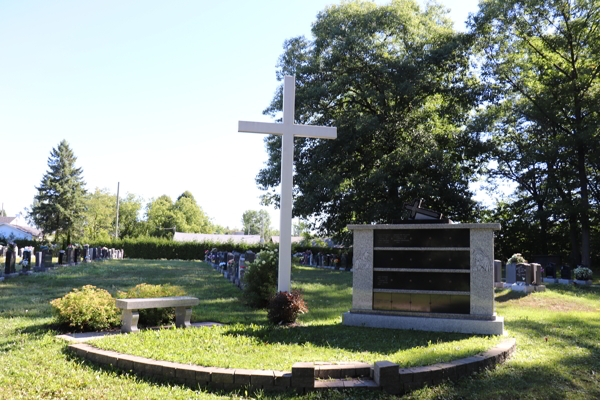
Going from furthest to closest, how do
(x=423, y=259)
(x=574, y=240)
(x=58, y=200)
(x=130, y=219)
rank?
(x=130, y=219) → (x=58, y=200) → (x=574, y=240) → (x=423, y=259)

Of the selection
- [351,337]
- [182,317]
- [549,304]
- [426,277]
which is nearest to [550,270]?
[549,304]

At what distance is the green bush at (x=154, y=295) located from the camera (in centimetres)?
746

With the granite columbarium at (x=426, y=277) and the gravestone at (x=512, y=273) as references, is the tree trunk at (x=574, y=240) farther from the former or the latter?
the granite columbarium at (x=426, y=277)

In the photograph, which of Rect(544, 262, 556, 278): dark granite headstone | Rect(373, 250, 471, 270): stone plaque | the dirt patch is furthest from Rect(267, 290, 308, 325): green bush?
Rect(544, 262, 556, 278): dark granite headstone

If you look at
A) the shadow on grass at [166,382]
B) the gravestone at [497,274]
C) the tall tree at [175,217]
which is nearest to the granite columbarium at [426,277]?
the shadow on grass at [166,382]

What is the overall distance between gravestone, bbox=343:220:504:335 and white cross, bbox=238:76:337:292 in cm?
127

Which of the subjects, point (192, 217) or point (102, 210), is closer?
point (102, 210)

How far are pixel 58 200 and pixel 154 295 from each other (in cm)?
5232

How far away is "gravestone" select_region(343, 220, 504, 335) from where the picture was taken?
7578 millimetres

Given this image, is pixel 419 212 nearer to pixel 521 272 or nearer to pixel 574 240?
pixel 521 272

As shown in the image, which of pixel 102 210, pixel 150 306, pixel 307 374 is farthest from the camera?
pixel 102 210

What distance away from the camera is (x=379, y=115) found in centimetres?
2498

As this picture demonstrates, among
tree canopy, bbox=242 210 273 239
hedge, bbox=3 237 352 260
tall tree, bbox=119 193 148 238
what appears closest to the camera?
hedge, bbox=3 237 352 260

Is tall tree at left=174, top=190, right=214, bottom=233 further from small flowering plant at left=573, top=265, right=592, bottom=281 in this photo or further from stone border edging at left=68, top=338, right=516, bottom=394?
stone border edging at left=68, top=338, right=516, bottom=394
